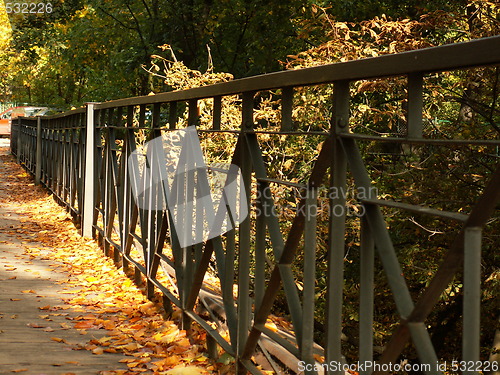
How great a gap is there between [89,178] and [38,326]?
4185 mm

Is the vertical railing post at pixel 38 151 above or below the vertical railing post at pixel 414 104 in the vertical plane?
below

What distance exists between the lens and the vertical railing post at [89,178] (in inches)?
357

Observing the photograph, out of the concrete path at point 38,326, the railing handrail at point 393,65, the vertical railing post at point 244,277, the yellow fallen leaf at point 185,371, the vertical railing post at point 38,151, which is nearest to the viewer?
the railing handrail at point 393,65

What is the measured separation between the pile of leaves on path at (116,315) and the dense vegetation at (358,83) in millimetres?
1954

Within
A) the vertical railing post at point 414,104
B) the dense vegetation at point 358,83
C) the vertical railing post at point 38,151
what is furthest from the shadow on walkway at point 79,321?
the vertical railing post at point 38,151

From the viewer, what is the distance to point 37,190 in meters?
16.6

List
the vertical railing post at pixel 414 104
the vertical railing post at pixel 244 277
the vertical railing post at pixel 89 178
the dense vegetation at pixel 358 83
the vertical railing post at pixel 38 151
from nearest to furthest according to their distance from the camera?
the vertical railing post at pixel 414 104 < the vertical railing post at pixel 244 277 < the dense vegetation at pixel 358 83 < the vertical railing post at pixel 89 178 < the vertical railing post at pixel 38 151

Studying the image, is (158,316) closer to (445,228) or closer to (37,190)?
(445,228)

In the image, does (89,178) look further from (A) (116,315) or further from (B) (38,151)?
(B) (38,151)

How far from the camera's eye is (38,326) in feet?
17.1

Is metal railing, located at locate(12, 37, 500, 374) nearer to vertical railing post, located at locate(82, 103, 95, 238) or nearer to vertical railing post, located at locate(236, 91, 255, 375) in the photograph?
vertical railing post, located at locate(236, 91, 255, 375)

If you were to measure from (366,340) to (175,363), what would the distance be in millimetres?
2080

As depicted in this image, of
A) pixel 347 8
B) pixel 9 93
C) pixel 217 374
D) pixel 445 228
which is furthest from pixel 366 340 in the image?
pixel 9 93

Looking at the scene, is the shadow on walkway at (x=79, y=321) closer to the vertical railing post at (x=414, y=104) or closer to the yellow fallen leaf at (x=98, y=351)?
the yellow fallen leaf at (x=98, y=351)
